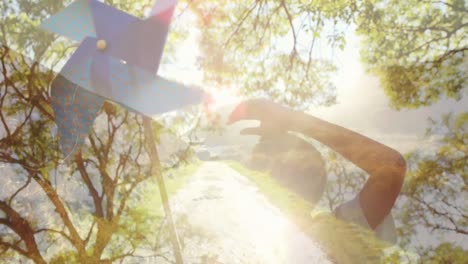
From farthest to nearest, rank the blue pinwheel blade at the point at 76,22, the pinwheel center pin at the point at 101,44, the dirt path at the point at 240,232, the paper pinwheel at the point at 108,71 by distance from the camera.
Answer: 1. the dirt path at the point at 240,232
2. the blue pinwheel blade at the point at 76,22
3. the pinwheel center pin at the point at 101,44
4. the paper pinwheel at the point at 108,71

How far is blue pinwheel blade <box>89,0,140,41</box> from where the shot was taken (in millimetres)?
4672

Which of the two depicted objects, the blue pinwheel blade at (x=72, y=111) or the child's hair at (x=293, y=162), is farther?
the child's hair at (x=293, y=162)

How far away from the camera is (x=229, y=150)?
470 ft

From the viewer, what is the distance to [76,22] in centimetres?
473

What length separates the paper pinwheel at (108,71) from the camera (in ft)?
13.8

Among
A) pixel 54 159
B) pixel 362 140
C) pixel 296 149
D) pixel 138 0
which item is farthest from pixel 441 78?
pixel 54 159

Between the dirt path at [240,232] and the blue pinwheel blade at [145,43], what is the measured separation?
18.6 feet

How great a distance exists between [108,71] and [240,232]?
71.2 feet

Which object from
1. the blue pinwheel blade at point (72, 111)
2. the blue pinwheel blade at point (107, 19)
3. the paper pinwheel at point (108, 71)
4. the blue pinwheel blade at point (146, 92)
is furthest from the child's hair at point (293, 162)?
the blue pinwheel blade at point (107, 19)

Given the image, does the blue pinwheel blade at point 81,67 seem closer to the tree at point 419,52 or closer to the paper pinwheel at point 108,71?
the paper pinwheel at point 108,71

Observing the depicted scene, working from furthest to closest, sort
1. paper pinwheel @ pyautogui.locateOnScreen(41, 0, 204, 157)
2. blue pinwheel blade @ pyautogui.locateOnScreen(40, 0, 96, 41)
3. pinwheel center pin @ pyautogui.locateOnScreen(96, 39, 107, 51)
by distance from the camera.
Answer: blue pinwheel blade @ pyautogui.locateOnScreen(40, 0, 96, 41)
pinwheel center pin @ pyautogui.locateOnScreen(96, 39, 107, 51)
paper pinwheel @ pyautogui.locateOnScreen(41, 0, 204, 157)

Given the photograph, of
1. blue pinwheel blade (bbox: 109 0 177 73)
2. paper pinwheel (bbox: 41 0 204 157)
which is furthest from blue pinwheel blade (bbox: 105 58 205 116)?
blue pinwheel blade (bbox: 109 0 177 73)

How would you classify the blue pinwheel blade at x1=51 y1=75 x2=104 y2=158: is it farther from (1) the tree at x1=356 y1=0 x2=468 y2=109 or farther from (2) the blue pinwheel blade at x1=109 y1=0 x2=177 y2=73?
(1) the tree at x1=356 y1=0 x2=468 y2=109

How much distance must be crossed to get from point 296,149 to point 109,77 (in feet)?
12.5
